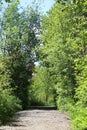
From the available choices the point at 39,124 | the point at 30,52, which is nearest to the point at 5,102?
the point at 39,124

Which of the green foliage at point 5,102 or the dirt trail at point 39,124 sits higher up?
the green foliage at point 5,102

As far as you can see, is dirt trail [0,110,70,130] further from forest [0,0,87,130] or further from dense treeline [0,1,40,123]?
dense treeline [0,1,40,123]

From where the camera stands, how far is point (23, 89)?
51.6 m

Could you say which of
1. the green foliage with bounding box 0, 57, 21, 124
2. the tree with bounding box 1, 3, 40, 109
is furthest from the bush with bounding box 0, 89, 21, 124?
the tree with bounding box 1, 3, 40, 109

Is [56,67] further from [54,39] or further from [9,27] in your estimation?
[9,27]

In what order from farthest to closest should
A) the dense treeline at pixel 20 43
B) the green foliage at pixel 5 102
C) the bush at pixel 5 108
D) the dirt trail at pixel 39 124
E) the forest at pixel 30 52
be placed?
the dense treeline at pixel 20 43, the forest at pixel 30 52, the green foliage at pixel 5 102, the bush at pixel 5 108, the dirt trail at pixel 39 124

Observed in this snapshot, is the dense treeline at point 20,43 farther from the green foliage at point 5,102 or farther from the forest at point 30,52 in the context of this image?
the green foliage at point 5,102

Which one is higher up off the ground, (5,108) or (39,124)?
(5,108)

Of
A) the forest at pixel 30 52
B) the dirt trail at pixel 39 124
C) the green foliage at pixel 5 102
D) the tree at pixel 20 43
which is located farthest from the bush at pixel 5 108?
the tree at pixel 20 43

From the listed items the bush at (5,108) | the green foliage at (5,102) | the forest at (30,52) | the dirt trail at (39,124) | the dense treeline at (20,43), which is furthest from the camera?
the dense treeline at (20,43)

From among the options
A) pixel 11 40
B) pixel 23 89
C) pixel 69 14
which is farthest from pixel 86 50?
pixel 11 40

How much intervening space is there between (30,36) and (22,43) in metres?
1.81

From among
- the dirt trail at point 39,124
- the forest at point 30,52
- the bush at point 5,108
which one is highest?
the forest at point 30,52

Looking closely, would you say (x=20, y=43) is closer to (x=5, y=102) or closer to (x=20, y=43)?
(x=20, y=43)
